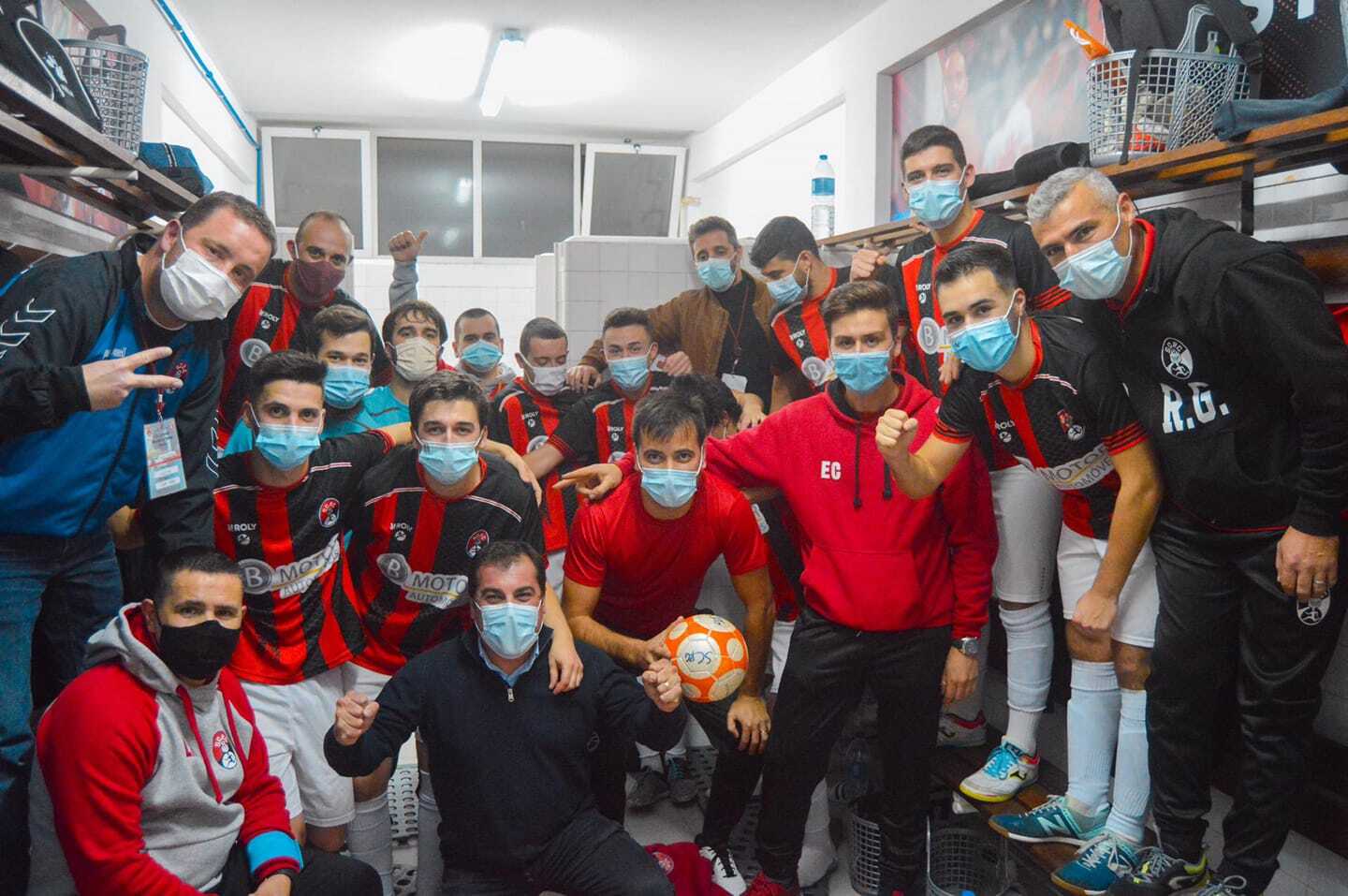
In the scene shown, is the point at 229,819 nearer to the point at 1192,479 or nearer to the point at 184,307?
the point at 184,307

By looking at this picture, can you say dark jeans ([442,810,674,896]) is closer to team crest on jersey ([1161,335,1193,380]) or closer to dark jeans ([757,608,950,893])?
dark jeans ([757,608,950,893])

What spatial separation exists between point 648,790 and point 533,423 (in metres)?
1.52

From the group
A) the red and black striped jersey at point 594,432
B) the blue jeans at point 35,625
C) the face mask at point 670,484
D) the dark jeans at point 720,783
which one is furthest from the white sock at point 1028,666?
the blue jeans at point 35,625

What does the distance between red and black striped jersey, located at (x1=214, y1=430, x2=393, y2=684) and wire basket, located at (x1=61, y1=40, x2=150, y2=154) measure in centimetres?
125

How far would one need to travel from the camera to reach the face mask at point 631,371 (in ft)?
12.4

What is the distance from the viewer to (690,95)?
8.53 metres

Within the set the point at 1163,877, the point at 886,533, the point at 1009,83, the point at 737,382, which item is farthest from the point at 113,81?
the point at 1009,83

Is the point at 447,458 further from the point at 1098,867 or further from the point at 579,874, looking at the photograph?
the point at 1098,867

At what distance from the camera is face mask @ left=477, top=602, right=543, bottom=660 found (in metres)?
2.53

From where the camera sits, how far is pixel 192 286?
2400 mm

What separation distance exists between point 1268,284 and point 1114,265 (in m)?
0.33

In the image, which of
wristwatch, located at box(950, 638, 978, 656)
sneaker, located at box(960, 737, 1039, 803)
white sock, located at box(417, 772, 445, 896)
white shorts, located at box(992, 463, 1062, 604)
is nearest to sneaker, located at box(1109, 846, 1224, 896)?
sneaker, located at box(960, 737, 1039, 803)

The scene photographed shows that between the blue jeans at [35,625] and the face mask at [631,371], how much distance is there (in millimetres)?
1883

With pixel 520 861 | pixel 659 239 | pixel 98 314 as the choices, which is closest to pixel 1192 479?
pixel 520 861
